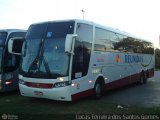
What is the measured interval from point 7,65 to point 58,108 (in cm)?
441

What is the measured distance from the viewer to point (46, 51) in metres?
12.1

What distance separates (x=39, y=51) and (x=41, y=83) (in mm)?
1263

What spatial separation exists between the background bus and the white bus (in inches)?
87.7

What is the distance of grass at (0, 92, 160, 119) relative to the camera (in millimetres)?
10500

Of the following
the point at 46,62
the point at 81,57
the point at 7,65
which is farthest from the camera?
the point at 7,65

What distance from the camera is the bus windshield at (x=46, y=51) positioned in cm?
1173

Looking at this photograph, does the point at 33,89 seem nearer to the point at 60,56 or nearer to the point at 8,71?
the point at 60,56

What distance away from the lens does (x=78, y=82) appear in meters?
12.2

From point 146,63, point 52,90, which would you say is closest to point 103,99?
point 52,90

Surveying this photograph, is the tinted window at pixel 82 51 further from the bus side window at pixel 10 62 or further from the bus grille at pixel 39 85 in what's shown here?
the bus side window at pixel 10 62

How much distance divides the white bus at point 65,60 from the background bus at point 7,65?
2229mm

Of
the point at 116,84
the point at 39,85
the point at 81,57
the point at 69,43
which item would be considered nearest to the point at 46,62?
the point at 39,85

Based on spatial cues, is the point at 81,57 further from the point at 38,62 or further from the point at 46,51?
the point at 38,62

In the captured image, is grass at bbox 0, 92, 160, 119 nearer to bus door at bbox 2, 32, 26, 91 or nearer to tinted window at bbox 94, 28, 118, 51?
bus door at bbox 2, 32, 26, 91
